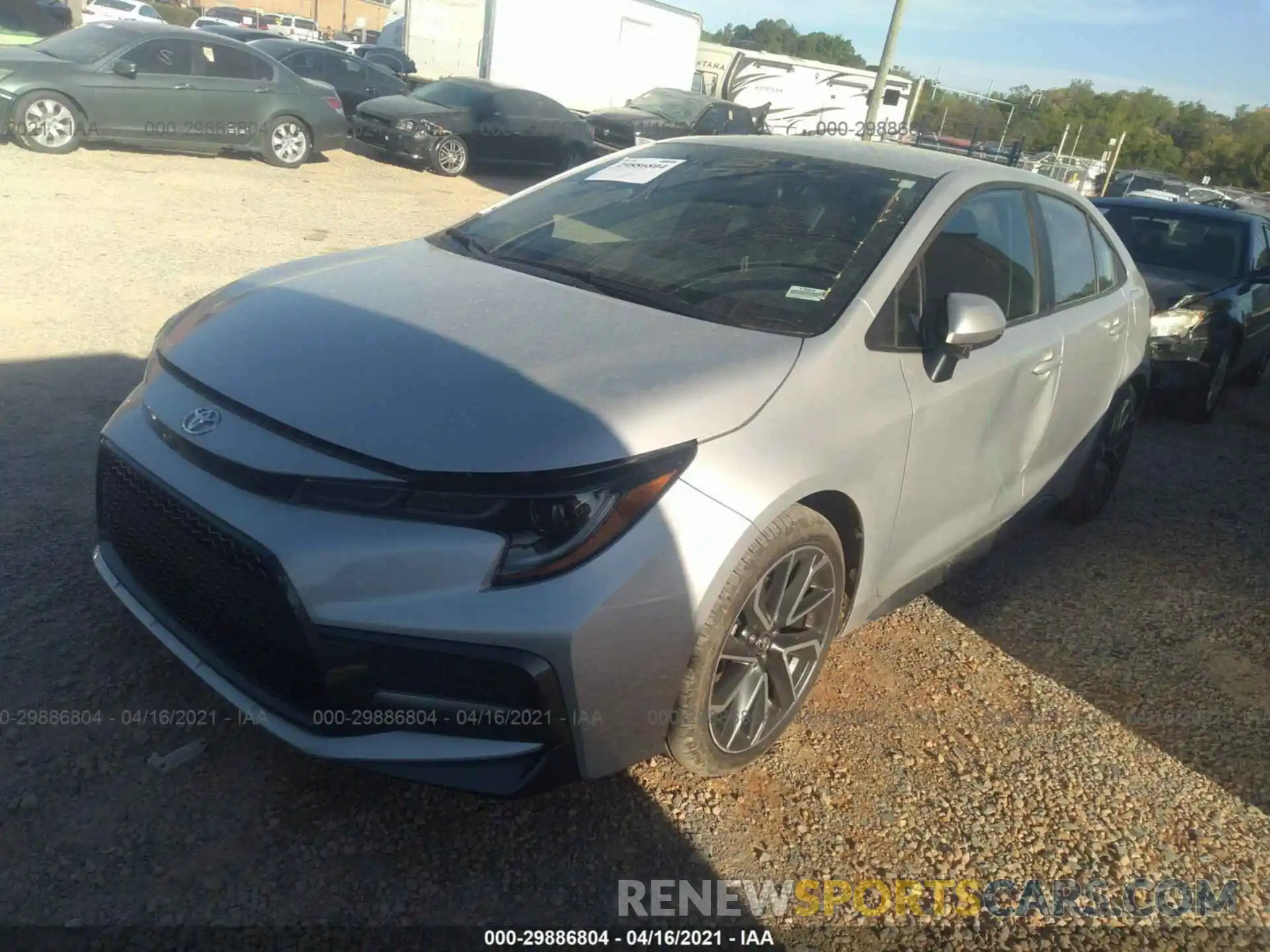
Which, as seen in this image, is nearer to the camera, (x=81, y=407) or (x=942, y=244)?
(x=942, y=244)

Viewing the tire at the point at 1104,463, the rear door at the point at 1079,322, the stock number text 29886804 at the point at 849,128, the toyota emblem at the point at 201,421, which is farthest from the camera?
the stock number text 29886804 at the point at 849,128

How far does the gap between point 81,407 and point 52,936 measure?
3102 millimetres

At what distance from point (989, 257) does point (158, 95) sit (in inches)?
436

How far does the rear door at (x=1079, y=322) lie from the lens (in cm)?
392

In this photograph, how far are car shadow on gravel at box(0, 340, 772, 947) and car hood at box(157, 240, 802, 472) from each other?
606 millimetres

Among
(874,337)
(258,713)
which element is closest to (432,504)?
(258,713)

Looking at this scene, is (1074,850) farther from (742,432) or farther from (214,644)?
(214,644)

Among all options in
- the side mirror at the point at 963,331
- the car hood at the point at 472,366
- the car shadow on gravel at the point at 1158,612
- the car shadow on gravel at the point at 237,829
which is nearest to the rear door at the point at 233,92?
the car hood at the point at 472,366

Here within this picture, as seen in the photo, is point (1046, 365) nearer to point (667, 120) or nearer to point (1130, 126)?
point (667, 120)

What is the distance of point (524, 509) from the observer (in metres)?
2.15

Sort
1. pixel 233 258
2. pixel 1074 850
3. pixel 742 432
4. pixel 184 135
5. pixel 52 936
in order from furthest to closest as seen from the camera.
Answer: pixel 184 135, pixel 233 258, pixel 1074 850, pixel 742 432, pixel 52 936

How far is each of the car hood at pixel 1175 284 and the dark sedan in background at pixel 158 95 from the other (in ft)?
34.0

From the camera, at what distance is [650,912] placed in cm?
235

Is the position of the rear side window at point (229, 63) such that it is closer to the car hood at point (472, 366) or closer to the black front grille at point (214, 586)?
the car hood at point (472, 366)
